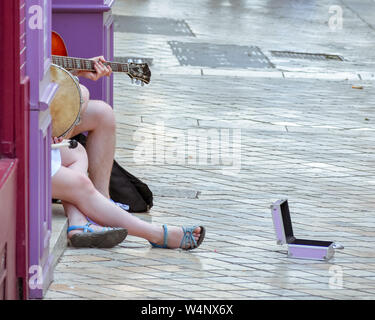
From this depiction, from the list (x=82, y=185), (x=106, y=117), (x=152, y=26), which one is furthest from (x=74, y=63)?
(x=152, y=26)

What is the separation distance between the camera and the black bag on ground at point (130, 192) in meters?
6.15

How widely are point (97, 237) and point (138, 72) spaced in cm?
137

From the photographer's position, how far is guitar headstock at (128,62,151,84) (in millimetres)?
6305

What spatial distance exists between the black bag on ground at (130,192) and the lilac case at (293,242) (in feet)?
3.22

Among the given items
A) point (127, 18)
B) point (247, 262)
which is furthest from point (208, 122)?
point (127, 18)

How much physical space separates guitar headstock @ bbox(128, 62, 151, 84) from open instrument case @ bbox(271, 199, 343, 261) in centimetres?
131

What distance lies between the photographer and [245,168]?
7.53 metres

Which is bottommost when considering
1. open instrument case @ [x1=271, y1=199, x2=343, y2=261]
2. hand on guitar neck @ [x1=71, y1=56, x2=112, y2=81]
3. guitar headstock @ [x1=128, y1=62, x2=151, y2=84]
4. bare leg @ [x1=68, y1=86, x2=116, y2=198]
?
open instrument case @ [x1=271, y1=199, x2=343, y2=261]

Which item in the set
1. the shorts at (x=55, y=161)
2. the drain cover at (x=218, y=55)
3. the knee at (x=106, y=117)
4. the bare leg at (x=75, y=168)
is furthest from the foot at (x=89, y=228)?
the drain cover at (x=218, y=55)

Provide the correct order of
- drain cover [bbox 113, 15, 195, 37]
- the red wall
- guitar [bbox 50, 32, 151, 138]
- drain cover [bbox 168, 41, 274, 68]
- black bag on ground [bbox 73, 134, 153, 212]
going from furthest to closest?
drain cover [bbox 113, 15, 195, 37] → drain cover [bbox 168, 41, 274, 68] → black bag on ground [bbox 73, 134, 153, 212] → guitar [bbox 50, 32, 151, 138] → the red wall

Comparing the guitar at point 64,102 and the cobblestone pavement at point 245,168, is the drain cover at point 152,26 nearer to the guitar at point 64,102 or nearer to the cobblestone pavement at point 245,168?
the cobblestone pavement at point 245,168

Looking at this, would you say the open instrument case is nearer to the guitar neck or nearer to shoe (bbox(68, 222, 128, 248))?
shoe (bbox(68, 222, 128, 248))

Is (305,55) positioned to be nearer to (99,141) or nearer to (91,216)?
(99,141)

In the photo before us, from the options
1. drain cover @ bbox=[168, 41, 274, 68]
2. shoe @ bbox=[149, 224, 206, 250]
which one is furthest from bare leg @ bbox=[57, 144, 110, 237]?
drain cover @ bbox=[168, 41, 274, 68]
